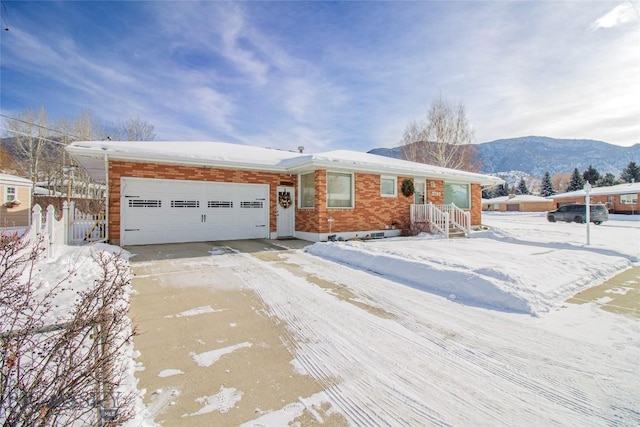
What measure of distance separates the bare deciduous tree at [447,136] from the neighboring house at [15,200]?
30.1 metres

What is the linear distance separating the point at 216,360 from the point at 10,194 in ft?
87.6

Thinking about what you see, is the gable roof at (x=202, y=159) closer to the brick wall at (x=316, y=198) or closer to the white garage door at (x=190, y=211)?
the brick wall at (x=316, y=198)

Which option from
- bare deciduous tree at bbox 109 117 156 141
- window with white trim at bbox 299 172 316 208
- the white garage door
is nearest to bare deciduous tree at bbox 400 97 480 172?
window with white trim at bbox 299 172 316 208

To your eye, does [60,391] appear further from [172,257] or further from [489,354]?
[172,257]

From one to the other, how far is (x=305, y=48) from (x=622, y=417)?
399 inches

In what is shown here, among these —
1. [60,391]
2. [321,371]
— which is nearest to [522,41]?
[321,371]

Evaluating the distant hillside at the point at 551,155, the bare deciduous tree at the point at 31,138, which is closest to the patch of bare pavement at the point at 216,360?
the bare deciduous tree at the point at 31,138

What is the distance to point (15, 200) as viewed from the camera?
20000 mm

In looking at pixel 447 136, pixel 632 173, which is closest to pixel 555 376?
pixel 447 136

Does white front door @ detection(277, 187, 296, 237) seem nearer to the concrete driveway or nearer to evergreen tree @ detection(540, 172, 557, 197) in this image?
the concrete driveway

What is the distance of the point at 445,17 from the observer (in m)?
7.66

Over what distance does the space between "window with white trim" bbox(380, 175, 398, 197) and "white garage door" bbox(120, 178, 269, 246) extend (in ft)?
15.6

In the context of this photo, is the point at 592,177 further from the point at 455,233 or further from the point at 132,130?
the point at 132,130

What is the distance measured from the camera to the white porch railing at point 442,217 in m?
11.6
